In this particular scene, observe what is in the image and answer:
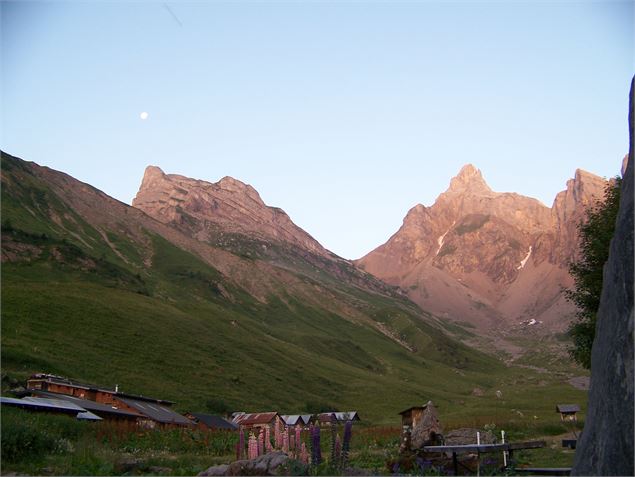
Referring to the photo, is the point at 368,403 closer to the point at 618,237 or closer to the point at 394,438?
the point at 394,438

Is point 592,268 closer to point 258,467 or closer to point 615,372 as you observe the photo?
point 258,467

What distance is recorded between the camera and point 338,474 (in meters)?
18.1

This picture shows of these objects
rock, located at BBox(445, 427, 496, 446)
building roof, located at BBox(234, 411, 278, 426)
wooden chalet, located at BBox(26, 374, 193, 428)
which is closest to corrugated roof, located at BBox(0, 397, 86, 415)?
wooden chalet, located at BBox(26, 374, 193, 428)

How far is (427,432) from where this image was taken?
29.0m

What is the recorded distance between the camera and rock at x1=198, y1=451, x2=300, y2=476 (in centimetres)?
1802

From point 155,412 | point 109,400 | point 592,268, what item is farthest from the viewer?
point 155,412

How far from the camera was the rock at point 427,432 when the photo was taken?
28.5 metres

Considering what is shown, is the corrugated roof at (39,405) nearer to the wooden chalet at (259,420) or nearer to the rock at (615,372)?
the wooden chalet at (259,420)

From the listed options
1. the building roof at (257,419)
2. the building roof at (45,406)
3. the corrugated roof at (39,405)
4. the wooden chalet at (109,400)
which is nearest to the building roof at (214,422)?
the building roof at (257,419)

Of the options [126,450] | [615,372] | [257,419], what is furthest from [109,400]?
[615,372]

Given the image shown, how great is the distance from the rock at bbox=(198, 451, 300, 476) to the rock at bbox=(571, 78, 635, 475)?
8.91 m

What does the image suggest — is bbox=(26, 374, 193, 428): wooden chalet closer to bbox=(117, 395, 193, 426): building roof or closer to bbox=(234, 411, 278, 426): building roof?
bbox=(117, 395, 193, 426): building roof

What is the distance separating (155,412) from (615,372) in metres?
56.7

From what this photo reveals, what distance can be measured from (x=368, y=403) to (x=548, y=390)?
161 feet
